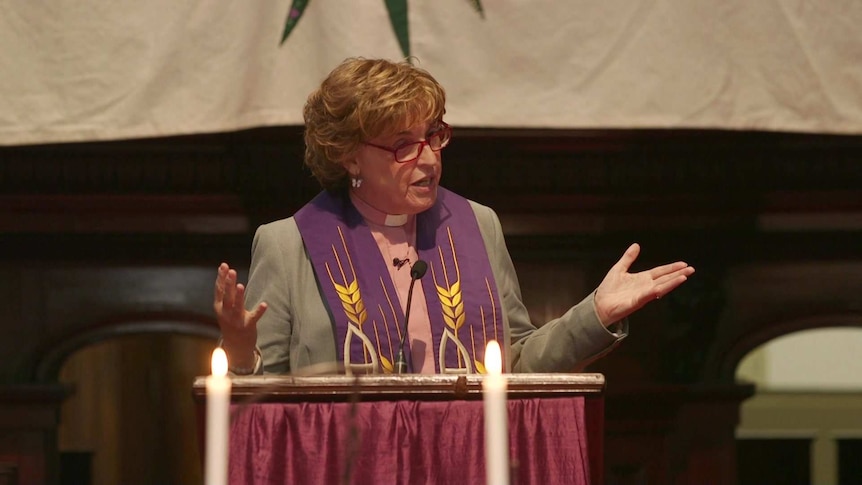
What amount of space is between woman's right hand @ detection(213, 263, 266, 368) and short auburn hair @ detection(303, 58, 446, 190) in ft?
1.76

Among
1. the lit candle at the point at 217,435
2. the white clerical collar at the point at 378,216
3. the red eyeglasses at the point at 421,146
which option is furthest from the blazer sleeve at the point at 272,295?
the lit candle at the point at 217,435

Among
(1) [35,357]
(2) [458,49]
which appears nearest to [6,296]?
(1) [35,357]

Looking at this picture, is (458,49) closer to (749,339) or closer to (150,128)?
(150,128)

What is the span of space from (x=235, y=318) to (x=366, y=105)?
22.8 inches

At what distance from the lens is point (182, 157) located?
4016mm

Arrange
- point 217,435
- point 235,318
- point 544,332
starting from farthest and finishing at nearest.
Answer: point 544,332 < point 235,318 < point 217,435

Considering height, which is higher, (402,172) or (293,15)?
(293,15)

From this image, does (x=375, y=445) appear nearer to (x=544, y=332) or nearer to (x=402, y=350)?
(x=402, y=350)

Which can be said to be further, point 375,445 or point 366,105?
point 366,105

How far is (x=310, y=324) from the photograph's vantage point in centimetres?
279

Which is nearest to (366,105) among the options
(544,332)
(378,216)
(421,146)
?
(421,146)

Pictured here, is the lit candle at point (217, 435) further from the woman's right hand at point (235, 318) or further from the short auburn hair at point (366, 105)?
the short auburn hair at point (366, 105)

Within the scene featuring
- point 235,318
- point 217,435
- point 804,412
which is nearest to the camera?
point 217,435

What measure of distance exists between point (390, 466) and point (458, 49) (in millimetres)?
1581
